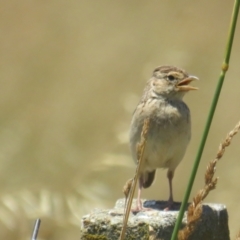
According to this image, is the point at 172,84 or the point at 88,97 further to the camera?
the point at 88,97

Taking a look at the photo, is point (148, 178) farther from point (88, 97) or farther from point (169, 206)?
point (88, 97)

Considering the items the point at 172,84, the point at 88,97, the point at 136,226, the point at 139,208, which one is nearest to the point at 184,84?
the point at 172,84

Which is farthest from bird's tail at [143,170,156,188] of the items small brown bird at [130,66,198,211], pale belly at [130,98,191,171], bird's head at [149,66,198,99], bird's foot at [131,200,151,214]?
bird's foot at [131,200,151,214]

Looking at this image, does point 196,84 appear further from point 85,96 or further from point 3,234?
point 3,234

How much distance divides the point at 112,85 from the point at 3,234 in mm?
1329

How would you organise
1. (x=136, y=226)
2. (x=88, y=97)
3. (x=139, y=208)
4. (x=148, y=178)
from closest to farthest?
1. (x=136, y=226)
2. (x=139, y=208)
3. (x=148, y=178)
4. (x=88, y=97)

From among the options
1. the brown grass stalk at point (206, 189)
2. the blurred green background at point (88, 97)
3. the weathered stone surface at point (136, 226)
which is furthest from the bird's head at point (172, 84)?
the brown grass stalk at point (206, 189)

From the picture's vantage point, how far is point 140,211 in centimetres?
455

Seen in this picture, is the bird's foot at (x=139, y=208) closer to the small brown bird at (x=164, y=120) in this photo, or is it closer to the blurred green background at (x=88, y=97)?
the small brown bird at (x=164, y=120)

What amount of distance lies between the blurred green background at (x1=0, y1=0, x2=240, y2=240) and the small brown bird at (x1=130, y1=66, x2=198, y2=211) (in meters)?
0.94

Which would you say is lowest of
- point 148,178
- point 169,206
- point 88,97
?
point 169,206

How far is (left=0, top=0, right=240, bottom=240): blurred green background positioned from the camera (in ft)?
22.2

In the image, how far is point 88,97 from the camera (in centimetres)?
720

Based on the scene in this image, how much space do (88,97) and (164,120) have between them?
1.85 metres
